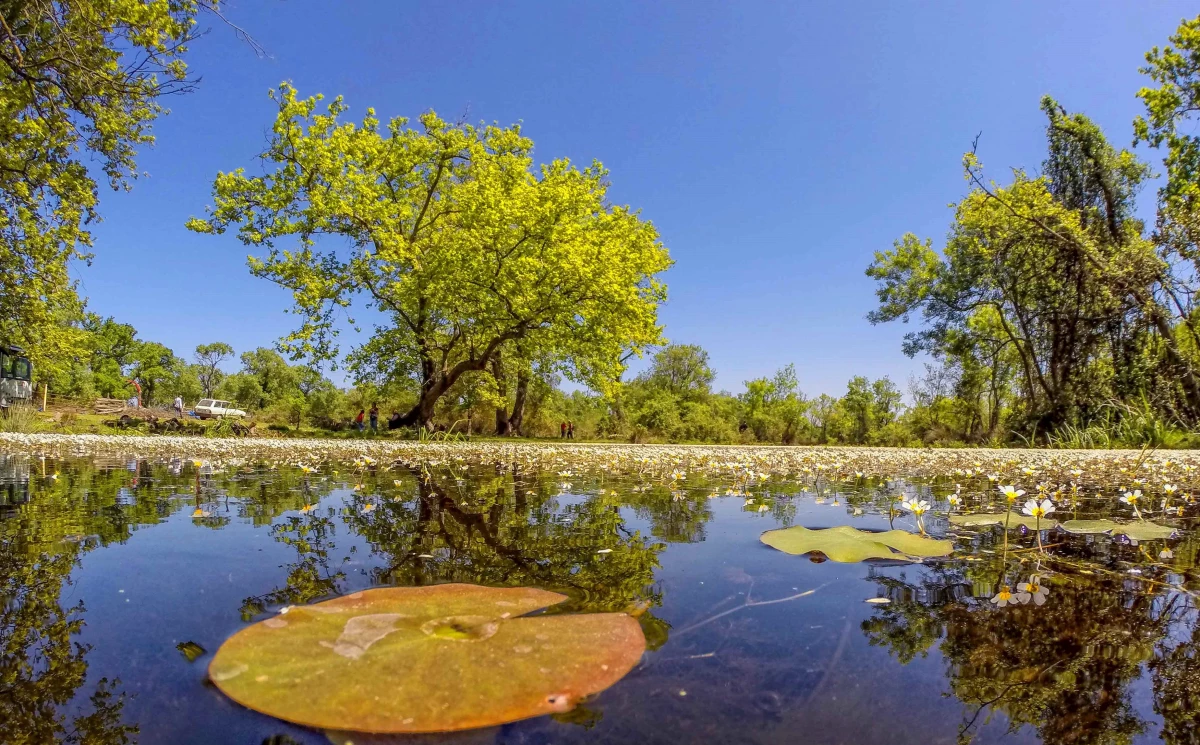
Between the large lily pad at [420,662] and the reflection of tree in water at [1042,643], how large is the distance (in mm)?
741

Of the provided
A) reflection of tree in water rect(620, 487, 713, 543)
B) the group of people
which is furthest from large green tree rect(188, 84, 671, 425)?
reflection of tree in water rect(620, 487, 713, 543)

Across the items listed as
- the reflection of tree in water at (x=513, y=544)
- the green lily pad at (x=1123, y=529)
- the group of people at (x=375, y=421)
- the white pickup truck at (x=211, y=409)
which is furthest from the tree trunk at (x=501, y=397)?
the white pickup truck at (x=211, y=409)

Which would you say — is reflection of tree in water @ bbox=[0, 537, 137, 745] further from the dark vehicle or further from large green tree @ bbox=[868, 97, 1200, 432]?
the dark vehicle

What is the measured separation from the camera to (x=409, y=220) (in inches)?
770

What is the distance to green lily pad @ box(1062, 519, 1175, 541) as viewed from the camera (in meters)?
2.59

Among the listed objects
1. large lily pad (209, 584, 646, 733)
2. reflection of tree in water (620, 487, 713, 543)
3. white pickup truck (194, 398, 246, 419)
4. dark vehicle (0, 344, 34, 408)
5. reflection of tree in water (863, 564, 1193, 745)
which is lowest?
reflection of tree in water (620, 487, 713, 543)

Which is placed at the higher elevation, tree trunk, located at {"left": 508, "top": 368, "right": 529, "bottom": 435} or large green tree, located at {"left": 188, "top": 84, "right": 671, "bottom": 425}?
large green tree, located at {"left": 188, "top": 84, "right": 671, "bottom": 425}

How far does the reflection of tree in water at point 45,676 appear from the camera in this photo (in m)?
0.97

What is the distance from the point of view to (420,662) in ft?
4.03

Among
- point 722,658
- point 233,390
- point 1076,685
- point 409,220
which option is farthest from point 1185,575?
point 233,390

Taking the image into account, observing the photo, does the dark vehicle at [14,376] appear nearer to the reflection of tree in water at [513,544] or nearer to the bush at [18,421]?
the bush at [18,421]

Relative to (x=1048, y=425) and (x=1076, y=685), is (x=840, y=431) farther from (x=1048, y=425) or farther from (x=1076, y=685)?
(x=1076, y=685)

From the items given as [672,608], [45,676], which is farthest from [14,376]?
[672,608]

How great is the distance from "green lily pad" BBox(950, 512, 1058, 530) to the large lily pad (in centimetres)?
259
